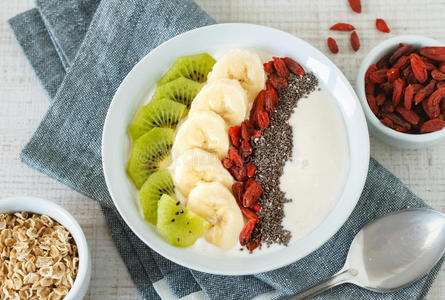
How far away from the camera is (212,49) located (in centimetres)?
178

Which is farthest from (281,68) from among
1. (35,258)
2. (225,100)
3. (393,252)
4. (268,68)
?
(35,258)

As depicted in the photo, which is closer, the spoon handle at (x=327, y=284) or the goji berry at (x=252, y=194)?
A: the goji berry at (x=252, y=194)

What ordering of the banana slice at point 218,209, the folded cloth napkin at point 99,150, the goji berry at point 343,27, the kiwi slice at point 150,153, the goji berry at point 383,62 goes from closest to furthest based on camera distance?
the banana slice at point 218,209
the kiwi slice at point 150,153
the folded cloth napkin at point 99,150
the goji berry at point 383,62
the goji berry at point 343,27

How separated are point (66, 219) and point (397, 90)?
41.7 inches

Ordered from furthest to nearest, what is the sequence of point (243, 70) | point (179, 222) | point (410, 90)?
point (410, 90) → point (243, 70) → point (179, 222)

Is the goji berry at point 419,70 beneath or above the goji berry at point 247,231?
above

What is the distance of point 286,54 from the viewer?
1.77 metres

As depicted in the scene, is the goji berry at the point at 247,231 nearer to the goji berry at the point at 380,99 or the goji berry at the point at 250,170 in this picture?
the goji berry at the point at 250,170

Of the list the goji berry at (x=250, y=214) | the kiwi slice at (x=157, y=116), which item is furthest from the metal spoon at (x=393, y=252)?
the kiwi slice at (x=157, y=116)

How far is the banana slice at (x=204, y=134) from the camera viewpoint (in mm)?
1589

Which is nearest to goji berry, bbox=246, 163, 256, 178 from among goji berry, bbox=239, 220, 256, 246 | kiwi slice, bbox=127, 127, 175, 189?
goji berry, bbox=239, 220, 256, 246

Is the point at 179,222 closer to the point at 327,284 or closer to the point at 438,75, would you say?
the point at 327,284

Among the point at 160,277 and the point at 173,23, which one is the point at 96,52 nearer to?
the point at 173,23

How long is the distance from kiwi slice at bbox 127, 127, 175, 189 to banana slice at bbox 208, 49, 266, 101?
0.70 feet
